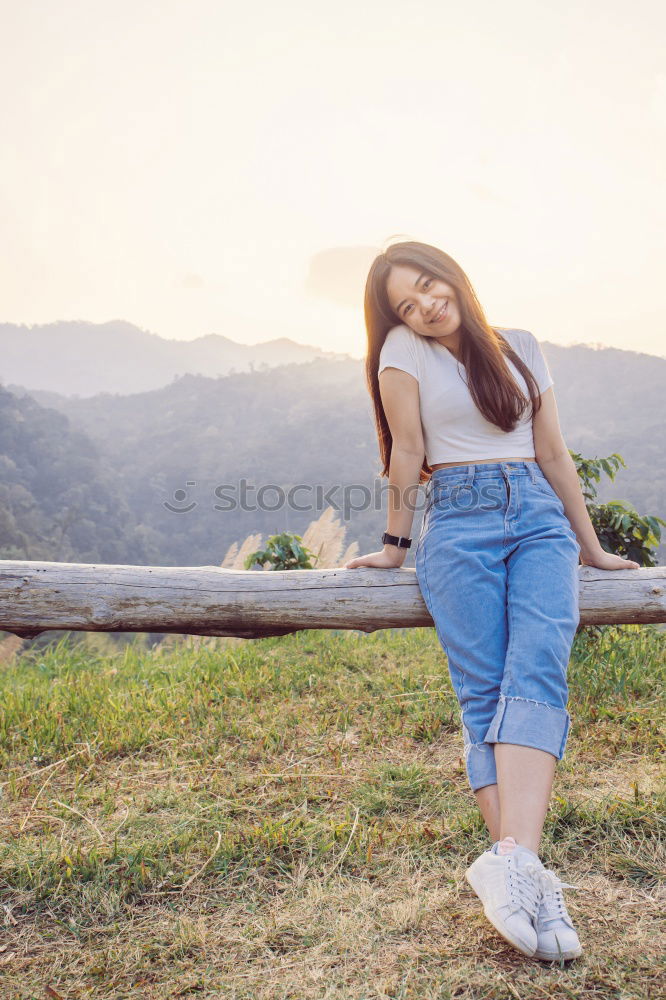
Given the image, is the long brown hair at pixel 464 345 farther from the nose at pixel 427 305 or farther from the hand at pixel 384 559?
the hand at pixel 384 559

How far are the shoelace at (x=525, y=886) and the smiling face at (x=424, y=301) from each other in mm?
1428

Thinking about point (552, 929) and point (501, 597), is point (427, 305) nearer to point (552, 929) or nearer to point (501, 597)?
point (501, 597)

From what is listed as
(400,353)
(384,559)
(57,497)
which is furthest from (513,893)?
(57,497)

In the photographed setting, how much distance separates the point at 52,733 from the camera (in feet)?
8.57

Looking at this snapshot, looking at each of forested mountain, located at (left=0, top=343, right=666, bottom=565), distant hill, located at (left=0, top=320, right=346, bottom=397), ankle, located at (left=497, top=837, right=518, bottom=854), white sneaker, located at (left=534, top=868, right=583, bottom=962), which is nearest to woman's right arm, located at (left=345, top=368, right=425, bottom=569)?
ankle, located at (left=497, top=837, right=518, bottom=854)

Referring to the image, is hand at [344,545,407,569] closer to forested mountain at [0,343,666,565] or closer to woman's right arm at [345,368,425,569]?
woman's right arm at [345,368,425,569]

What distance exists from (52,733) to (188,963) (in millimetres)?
1390

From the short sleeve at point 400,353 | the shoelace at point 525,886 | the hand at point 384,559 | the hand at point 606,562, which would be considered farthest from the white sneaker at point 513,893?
the short sleeve at point 400,353

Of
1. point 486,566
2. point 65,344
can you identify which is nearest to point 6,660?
point 486,566

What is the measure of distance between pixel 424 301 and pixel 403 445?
0.44 m

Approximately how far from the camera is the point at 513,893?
4.41 feet

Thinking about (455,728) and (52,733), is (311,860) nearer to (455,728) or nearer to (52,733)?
(455,728)

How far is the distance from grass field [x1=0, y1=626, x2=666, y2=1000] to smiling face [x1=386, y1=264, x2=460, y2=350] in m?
1.48

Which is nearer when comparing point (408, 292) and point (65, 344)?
point (408, 292)
